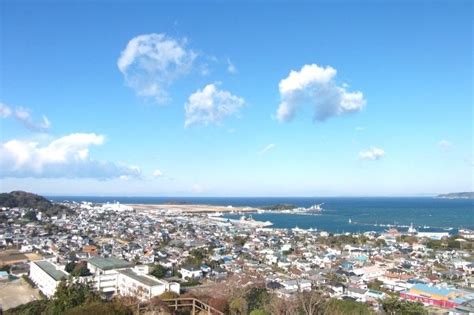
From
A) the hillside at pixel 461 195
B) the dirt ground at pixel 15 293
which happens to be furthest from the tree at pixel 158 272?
the hillside at pixel 461 195

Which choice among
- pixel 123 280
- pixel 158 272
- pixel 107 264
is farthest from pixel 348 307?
pixel 107 264

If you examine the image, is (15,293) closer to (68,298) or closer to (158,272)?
(158,272)

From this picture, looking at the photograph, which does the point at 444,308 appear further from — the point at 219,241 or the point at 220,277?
the point at 219,241

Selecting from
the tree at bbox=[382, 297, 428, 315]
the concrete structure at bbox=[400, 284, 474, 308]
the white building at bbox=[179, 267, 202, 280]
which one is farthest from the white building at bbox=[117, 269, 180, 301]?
the concrete structure at bbox=[400, 284, 474, 308]

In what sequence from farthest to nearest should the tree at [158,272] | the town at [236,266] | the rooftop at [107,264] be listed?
the tree at [158,272] → the rooftop at [107,264] → the town at [236,266]

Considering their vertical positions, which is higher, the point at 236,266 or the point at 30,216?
the point at 30,216

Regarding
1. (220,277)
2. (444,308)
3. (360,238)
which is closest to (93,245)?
(220,277)

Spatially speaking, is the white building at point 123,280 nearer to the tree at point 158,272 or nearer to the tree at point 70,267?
the tree at point 158,272
